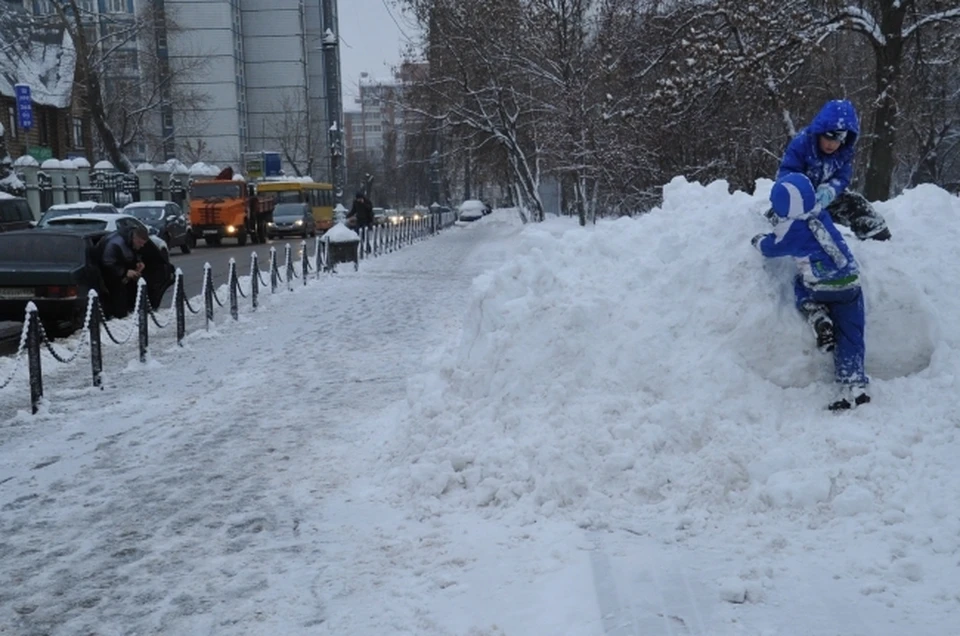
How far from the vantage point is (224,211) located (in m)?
38.6

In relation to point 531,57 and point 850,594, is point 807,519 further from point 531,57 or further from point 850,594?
point 531,57

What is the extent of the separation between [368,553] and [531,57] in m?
25.9

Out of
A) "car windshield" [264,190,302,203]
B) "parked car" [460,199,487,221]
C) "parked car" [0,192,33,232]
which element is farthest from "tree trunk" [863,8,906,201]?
"parked car" [460,199,487,221]

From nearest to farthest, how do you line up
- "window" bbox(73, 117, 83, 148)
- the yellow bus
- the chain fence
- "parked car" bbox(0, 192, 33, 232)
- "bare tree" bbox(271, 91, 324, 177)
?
the chain fence, "parked car" bbox(0, 192, 33, 232), the yellow bus, "window" bbox(73, 117, 83, 148), "bare tree" bbox(271, 91, 324, 177)

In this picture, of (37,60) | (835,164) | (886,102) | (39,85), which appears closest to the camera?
(835,164)

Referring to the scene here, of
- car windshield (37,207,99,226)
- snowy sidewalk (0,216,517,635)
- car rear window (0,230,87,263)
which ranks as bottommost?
snowy sidewalk (0,216,517,635)

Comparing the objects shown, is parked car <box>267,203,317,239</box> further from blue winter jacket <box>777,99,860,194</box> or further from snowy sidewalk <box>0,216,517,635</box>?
blue winter jacket <box>777,99,860,194</box>

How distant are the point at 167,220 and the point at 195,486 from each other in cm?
2699

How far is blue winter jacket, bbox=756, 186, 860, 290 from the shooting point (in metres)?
5.83

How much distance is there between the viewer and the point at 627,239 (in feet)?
25.4

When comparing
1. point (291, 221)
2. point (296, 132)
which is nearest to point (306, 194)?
point (291, 221)

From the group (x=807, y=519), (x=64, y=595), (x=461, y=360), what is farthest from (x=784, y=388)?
(x=64, y=595)

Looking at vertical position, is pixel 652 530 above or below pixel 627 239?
below

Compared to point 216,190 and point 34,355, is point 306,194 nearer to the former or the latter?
point 216,190
